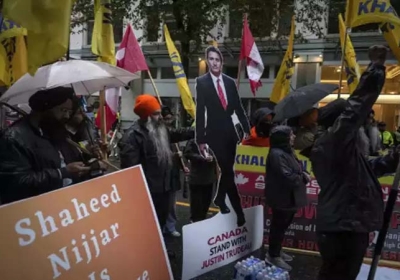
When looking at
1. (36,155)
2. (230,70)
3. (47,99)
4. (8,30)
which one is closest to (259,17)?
(230,70)

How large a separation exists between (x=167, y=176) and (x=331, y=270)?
7.28 feet

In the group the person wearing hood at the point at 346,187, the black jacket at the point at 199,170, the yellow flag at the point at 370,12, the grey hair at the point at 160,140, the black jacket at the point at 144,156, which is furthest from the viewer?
the black jacket at the point at 199,170

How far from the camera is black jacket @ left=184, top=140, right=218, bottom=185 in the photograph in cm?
561

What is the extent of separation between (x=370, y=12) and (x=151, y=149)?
8.14ft

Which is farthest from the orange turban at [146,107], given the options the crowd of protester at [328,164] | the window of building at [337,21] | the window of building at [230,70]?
the window of building at [230,70]

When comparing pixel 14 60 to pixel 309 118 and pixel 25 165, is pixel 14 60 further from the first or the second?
pixel 309 118

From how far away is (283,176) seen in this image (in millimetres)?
4691

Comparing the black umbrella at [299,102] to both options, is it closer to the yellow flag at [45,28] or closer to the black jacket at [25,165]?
the black jacket at [25,165]

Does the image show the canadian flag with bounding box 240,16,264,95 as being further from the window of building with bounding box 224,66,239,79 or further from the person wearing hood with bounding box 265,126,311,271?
the window of building with bounding box 224,66,239,79

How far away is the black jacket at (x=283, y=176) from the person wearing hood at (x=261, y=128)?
0.46m

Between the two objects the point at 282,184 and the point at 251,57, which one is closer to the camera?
the point at 282,184

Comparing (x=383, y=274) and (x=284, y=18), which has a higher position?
(x=284, y=18)

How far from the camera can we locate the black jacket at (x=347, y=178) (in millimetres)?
3033

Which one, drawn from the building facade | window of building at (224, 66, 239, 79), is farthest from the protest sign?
window of building at (224, 66, 239, 79)
